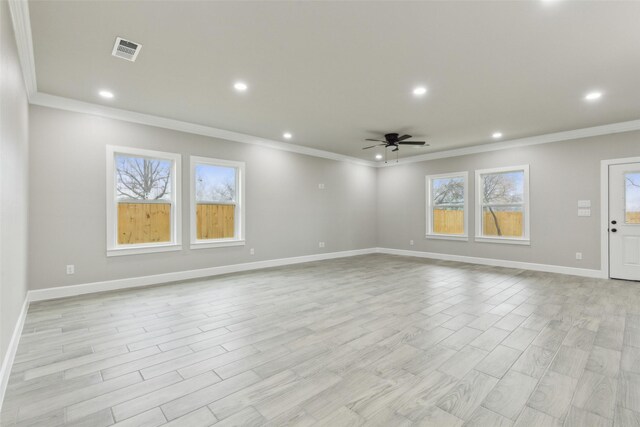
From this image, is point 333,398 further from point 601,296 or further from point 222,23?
point 601,296

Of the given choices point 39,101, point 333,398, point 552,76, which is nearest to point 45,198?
point 39,101

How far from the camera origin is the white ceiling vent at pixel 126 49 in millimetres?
2773

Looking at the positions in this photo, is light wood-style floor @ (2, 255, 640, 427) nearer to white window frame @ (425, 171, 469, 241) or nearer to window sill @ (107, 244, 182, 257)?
window sill @ (107, 244, 182, 257)

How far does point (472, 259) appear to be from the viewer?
6902mm

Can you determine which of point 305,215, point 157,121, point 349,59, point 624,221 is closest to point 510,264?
point 624,221

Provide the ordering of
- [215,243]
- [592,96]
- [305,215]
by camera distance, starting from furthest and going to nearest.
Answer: [305,215] < [215,243] < [592,96]

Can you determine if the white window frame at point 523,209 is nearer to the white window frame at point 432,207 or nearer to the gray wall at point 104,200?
the white window frame at point 432,207

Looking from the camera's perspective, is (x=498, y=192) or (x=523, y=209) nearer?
(x=523, y=209)

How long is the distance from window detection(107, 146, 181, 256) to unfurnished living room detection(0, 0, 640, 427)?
30mm

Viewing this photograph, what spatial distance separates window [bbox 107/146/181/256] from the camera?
4.51 m

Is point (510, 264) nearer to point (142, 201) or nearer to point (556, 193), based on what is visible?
point (556, 193)

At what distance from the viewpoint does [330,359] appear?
2338 millimetres

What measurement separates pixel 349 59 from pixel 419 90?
122cm

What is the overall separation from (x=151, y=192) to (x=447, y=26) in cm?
468
